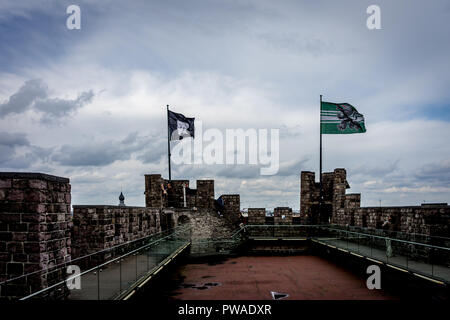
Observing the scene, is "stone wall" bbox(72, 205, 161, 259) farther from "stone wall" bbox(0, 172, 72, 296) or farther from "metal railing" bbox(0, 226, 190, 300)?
"stone wall" bbox(0, 172, 72, 296)

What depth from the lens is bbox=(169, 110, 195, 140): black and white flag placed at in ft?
66.6

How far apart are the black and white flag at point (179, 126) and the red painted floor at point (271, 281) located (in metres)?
8.94

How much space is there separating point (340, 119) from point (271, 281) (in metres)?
9.78

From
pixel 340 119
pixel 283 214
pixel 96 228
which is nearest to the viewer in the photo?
pixel 96 228

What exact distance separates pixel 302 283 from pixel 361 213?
18.3 ft

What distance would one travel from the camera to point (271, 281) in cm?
1095

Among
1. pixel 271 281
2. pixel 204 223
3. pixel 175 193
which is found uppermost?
pixel 175 193

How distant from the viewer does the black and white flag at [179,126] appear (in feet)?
66.6

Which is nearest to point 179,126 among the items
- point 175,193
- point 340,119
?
point 175,193

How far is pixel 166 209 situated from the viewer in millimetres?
17609

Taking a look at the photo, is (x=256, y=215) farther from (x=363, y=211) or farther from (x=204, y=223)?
(x=363, y=211)

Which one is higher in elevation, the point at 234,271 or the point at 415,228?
the point at 415,228

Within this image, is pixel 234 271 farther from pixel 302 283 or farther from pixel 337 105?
pixel 337 105
